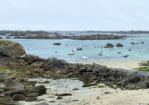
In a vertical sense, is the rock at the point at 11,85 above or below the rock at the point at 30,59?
above

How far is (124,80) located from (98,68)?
19.6 ft

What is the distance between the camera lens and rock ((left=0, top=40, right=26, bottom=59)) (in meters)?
43.4

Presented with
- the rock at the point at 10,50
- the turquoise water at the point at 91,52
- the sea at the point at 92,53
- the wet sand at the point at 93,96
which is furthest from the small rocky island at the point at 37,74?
the turquoise water at the point at 91,52

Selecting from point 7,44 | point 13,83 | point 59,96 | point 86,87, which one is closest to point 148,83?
point 86,87

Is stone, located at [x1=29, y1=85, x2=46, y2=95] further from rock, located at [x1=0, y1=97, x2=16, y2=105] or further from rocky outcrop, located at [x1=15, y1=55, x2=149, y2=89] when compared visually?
rocky outcrop, located at [x1=15, y1=55, x2=149, y2=89]

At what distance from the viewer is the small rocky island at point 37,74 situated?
73.3 feet

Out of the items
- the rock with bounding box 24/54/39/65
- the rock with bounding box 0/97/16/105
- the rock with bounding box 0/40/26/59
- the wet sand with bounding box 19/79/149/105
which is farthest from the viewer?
the rock with bounding box 0/40/26/59

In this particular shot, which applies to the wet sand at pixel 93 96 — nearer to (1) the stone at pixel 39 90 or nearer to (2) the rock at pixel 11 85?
(1) the stone at pixel 39 90

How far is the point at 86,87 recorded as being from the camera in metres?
27.0

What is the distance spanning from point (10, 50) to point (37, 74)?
469 inches

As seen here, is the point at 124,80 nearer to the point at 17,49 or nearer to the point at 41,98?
the point at 41,98

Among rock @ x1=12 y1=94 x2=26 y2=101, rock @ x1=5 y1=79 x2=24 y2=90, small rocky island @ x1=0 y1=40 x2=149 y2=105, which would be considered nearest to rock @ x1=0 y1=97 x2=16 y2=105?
small rocky island @ x1=0 y1=40 x2=149 y2=105

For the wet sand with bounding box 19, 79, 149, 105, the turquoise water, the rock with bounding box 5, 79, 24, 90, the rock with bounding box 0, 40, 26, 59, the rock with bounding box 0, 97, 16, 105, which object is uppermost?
the rock with bounding box 0, 40, 26, 59

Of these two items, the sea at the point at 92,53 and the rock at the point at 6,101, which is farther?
the sea at the point at 92,53
